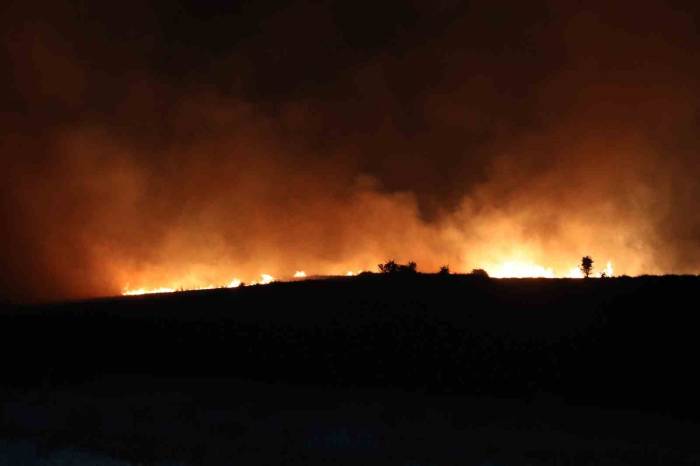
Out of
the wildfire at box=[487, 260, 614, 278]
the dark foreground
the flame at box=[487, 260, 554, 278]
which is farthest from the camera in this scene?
the flame at box=[487, 260, 554, 278]

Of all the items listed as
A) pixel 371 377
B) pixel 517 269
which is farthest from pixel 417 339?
pixel 517 269

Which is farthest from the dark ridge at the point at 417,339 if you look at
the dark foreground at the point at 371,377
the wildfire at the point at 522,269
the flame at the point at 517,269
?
the flame at the point at 517,269

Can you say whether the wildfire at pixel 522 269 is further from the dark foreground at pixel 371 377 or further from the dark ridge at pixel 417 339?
the dark foreground at pixel 371 377

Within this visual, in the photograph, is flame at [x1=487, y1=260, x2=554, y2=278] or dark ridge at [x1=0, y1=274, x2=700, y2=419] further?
flame at [x1=487, y1=260, x2=554, y2=278]

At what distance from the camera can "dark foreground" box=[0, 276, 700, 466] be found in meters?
8.78

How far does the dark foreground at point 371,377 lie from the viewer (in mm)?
8781

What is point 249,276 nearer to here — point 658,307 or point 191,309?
point 191,309

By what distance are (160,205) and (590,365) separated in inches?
1380

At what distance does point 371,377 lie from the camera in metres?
11.6

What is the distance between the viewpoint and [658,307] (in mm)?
12406

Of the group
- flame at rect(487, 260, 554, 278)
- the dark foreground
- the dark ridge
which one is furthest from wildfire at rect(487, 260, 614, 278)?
the dark foreground

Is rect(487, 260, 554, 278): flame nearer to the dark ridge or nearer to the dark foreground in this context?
the dark ridge

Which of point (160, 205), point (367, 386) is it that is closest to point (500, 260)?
point (160, 205)

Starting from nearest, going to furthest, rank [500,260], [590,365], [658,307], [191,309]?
[590,365]
[658,307]
[191,309]
[500,260]
